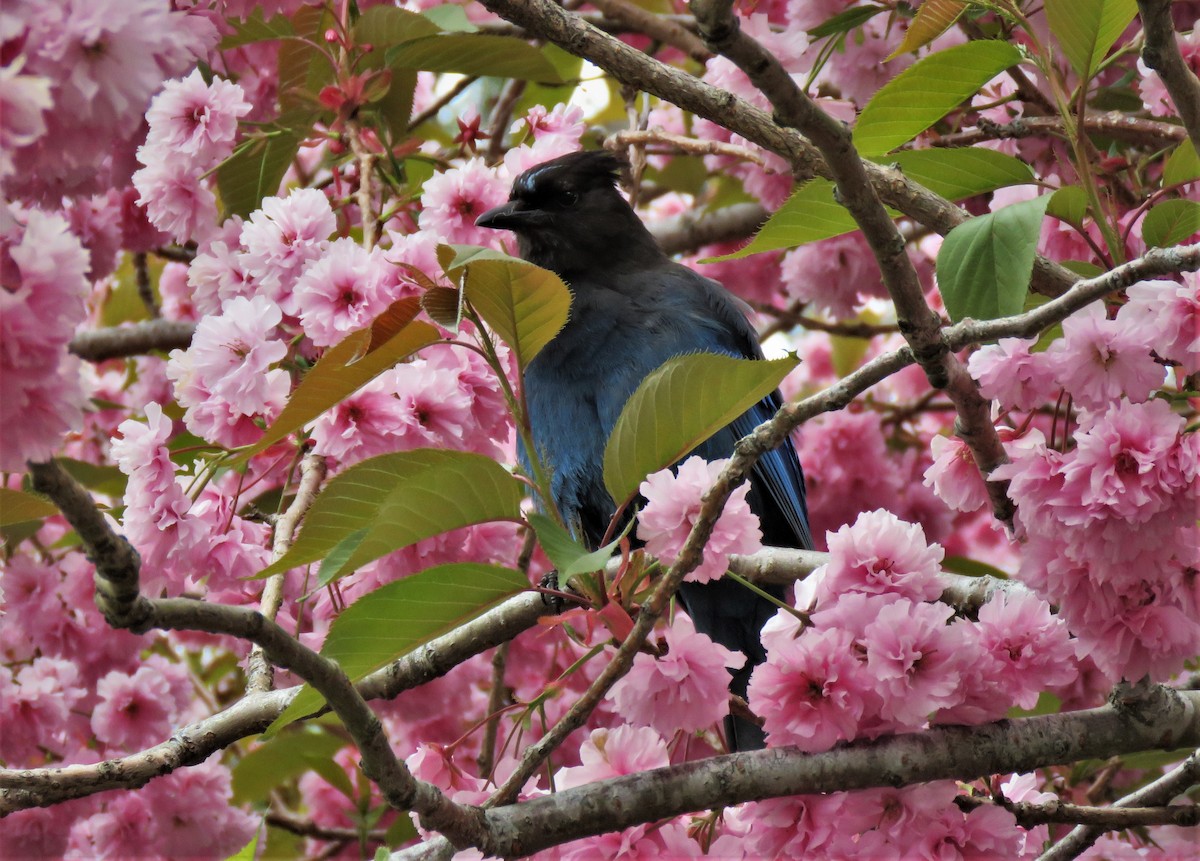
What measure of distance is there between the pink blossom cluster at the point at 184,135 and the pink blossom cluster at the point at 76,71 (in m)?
1.75

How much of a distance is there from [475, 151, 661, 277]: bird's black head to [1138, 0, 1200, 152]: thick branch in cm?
→ 218

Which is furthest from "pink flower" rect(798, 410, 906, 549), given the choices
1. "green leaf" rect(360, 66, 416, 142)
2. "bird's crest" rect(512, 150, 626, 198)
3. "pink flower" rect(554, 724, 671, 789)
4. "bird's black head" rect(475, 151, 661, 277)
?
"pink flower" rect(554, 724, 671, 789)

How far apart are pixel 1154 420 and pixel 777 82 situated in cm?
75

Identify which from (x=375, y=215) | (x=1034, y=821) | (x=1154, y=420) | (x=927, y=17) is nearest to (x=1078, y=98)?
(x=927, y=17)

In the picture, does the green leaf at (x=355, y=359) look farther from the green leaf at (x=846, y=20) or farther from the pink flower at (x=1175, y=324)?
the green leaf at (x=846, y=20)

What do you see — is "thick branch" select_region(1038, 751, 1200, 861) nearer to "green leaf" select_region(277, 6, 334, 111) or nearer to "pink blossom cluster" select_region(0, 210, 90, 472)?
"pink blossom cluster" select_region(0, 210, 90, 472)

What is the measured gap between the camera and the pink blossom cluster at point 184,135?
9.60 ft

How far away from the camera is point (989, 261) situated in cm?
194

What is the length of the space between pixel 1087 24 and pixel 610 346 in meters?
1.80

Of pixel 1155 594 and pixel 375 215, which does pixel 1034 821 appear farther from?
pixel 375 215

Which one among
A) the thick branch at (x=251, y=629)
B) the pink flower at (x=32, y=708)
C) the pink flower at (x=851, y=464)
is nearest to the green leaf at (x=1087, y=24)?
Answer: the thick branch at (x=251, y=629)

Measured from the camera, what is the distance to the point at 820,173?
8.81 feet

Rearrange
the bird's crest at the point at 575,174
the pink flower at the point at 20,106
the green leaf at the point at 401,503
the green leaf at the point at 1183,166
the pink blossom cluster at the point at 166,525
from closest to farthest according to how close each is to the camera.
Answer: the pink flower at the point at 20,106
the green leaf at the point at 401,503
the green leaf at the point at 1183,166
the pink blossom cluster at the point at 166,525
the bird's crest at the point at 575,174

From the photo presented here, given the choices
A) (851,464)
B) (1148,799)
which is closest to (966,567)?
(851,464)
